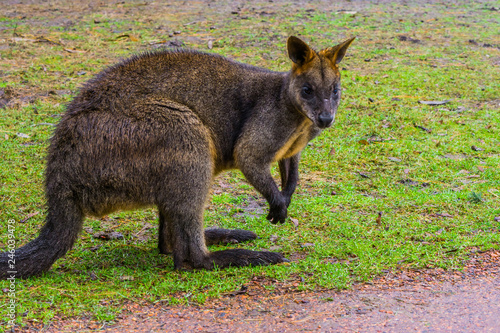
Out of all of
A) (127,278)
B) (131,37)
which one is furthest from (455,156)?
(131,37)

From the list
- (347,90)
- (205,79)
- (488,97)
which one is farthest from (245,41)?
(205,79)

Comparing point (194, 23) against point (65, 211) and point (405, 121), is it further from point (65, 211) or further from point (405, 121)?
point (65, 211)

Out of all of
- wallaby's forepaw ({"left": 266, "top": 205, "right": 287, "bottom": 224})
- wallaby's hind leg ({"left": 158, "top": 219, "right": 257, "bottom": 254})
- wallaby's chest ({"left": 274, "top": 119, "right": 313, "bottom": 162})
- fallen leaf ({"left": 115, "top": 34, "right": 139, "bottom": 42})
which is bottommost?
wallaby's hind leg ({"left": 158, "top": 219, "right": 257, "bottom": 254})

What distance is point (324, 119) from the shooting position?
3793 millimetres

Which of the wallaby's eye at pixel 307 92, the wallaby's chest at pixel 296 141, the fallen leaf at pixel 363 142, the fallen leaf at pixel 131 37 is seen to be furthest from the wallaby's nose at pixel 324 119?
Result: the fallen leaf at pixel 131 37

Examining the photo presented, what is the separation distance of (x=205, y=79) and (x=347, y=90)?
372 centimetres

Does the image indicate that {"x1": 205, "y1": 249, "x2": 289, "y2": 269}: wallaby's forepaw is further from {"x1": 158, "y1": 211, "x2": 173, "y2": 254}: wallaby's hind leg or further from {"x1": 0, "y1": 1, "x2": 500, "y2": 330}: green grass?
{"x1": 158, "y1": 211, "x2": 173, "y2": 254}: wallaby's hind leg

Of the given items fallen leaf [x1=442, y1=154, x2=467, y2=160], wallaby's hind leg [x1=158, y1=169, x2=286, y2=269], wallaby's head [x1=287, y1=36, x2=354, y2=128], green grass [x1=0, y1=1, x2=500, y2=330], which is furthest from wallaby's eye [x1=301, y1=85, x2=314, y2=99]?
fallen leaf [x1=442, y1=154, x2=467, y2=160]

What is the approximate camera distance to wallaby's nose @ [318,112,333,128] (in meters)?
3.79

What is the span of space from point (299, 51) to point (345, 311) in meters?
1.81

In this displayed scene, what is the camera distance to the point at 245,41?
28.5 ft

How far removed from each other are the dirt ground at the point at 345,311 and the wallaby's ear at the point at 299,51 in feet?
5.12

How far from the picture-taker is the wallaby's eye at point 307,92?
3926 mm

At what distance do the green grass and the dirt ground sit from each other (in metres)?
0.11
